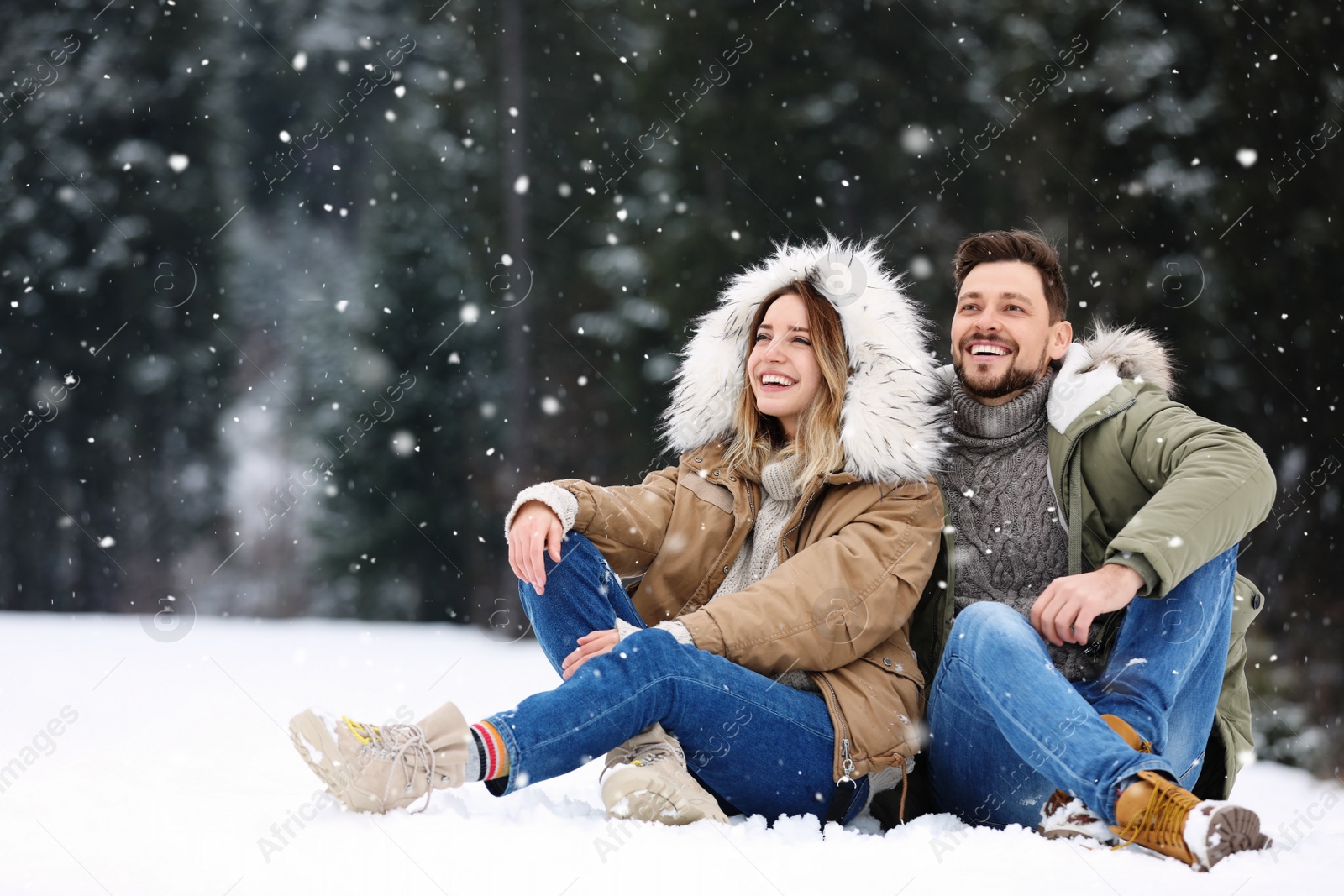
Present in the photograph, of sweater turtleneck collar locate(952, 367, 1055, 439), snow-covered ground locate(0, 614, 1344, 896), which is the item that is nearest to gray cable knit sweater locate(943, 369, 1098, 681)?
sweater turtleneck collar locate(952, 367, 1055, 439)

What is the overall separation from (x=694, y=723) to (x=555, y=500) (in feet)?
1.92

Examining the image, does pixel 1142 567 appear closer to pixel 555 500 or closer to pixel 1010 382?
pixel 1010 382

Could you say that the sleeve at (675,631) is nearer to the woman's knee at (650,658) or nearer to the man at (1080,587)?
the woman's knee at (650,658)

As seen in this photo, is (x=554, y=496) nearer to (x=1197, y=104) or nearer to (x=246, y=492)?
(x=1197, y=104)

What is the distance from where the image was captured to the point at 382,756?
6.05 feet

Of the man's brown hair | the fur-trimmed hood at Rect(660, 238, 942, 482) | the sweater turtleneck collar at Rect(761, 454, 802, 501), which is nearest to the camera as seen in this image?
the fur-trimmed hood at Rect(660, 238, 942, 482)

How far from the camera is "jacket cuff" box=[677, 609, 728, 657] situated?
2.14 meters

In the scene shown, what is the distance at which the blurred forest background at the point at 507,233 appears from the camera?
5836mm

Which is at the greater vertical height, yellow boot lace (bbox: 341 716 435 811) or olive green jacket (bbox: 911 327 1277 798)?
olive green jacket (bbox: 911 327 1277 798)

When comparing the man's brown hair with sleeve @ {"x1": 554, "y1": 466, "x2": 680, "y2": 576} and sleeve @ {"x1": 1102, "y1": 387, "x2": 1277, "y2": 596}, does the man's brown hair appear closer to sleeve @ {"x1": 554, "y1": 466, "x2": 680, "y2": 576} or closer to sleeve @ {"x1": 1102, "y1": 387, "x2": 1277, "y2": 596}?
sleeve @ {"x1": 1102, "y1": 387, "x2": 1277, "y2": 596}

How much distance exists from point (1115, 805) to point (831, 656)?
23.3 inches

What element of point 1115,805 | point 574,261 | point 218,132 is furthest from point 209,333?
point 1115,805

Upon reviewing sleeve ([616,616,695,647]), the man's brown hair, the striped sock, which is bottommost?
the striped sock

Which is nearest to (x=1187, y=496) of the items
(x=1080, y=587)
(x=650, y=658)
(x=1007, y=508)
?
(x=1080, y=587)
